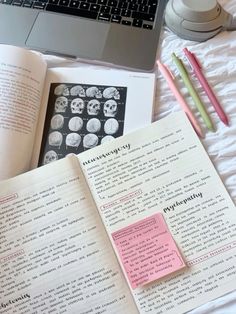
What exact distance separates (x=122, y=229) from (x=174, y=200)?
71 mm

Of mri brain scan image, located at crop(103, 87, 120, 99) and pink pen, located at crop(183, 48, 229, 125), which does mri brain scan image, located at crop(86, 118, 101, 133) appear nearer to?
mri brain scan image, located at crop(103, 87, 120, 99)

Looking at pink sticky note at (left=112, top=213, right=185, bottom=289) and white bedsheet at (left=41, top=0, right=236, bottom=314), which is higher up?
white bedsheet at (left=41, top=0, right=236, bottom=314)

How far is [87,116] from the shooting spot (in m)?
0.64

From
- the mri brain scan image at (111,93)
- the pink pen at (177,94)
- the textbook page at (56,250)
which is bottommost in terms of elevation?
the textbook page at (56,250)

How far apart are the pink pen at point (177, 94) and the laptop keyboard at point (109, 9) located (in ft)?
0.26

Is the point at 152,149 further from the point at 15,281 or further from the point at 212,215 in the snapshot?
the point at 15,281

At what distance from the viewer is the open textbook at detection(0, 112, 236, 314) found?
522mm

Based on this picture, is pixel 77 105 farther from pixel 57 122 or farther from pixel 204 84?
pixel 204 84

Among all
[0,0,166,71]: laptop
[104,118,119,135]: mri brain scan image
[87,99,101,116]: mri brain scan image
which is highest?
[0,0,166,71]: laptop

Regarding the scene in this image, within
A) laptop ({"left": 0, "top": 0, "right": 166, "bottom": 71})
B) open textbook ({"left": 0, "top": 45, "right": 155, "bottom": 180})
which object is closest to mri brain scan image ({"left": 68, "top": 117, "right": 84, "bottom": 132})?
A: open textbook ({"left": 0, "top": 45, "right": 155, "bottom": 180})

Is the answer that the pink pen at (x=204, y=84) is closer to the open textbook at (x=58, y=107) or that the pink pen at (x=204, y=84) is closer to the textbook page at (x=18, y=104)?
the open textbook at (x=58, y=107)

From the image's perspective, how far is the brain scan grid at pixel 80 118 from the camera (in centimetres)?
62

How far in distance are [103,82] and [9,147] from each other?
16 centimetres

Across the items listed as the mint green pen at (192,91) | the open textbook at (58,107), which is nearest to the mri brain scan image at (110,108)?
the open textbook at (58,107)
